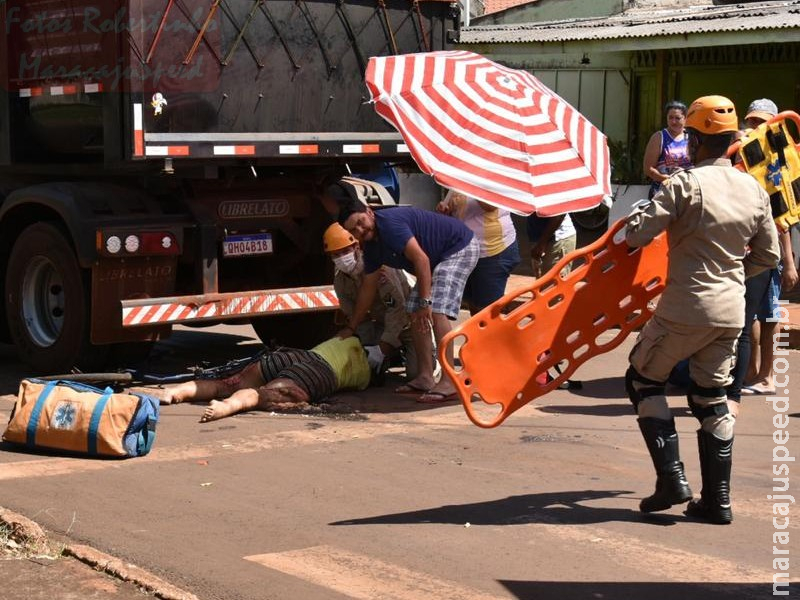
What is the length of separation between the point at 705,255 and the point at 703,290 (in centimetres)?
16

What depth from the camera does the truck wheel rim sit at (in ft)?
33.1

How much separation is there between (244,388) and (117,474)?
2.07m

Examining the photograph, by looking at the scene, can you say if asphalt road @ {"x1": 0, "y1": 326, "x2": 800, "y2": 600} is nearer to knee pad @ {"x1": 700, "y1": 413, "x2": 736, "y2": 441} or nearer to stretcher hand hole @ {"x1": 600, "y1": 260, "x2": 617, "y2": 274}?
knee pad @ {"x1": 700, "y1": 413, "x2": 736, "y2": 441}

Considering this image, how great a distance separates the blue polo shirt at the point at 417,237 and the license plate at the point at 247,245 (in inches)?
51.9

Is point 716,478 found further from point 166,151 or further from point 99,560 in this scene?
point 166,151

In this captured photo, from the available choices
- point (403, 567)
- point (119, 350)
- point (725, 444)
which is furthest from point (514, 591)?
point (119, 350)

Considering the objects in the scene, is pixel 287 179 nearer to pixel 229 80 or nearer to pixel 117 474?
pixel 229 80

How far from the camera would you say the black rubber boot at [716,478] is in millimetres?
6137

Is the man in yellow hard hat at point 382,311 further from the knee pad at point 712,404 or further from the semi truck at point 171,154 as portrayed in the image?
the knee pad at point 712,404

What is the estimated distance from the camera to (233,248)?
1010 cm

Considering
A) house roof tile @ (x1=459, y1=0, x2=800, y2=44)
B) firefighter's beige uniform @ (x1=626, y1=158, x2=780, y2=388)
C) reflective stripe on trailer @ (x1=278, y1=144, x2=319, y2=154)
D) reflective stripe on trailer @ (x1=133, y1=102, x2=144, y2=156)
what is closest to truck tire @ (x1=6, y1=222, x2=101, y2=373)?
reflective stripe on trailer @ (x1=133, y1=102, x2=144, y2=156)

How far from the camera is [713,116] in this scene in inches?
241

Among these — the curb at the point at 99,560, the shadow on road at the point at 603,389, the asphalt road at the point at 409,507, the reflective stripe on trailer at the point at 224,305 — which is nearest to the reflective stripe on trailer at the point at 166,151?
the reflective stripe on trailer at the point at 224,305

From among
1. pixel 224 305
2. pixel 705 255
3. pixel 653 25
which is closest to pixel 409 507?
pixel 705 255
